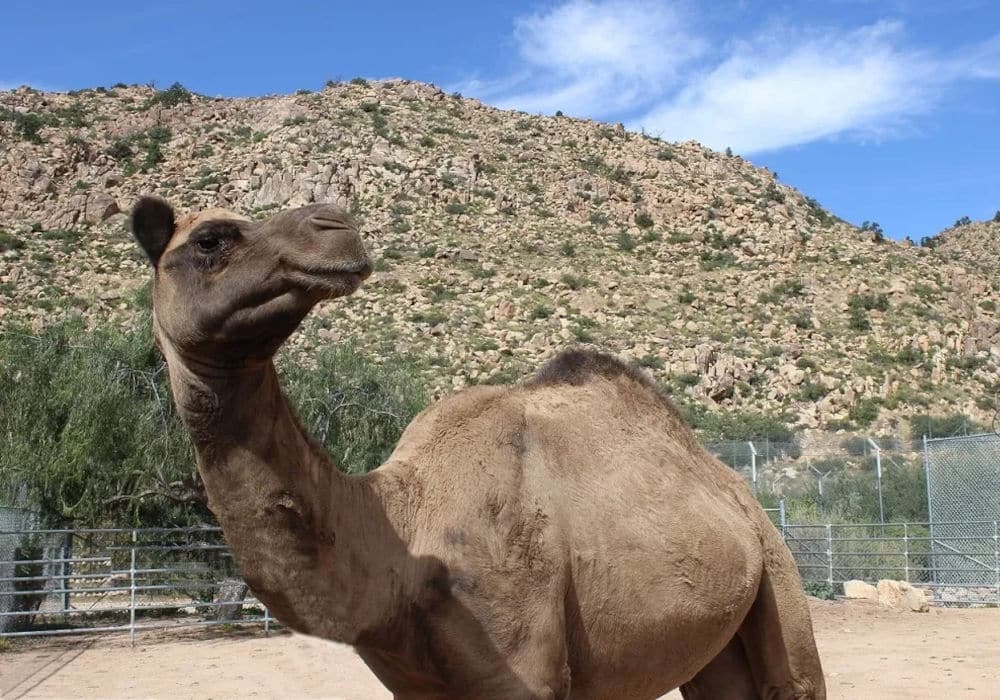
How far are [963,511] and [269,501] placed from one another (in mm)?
19131

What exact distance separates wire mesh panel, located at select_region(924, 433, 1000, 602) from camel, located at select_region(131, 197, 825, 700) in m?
15.5

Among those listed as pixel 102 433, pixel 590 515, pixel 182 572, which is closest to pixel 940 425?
pixel 182 572

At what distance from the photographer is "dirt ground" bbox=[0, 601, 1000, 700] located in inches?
458

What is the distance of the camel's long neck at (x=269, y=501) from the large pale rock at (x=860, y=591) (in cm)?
1817

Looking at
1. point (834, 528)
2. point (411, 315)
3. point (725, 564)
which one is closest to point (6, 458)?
point (725, 564)

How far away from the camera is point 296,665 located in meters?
13.6

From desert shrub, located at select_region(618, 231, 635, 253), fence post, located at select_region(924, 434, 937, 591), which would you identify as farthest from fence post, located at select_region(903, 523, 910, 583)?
desert shrub, located at select_region(618, 231, 635, 253)

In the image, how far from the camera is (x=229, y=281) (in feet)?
10.1

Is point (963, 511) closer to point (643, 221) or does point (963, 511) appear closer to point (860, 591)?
point (860, 591)

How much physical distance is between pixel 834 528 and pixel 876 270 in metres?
28.8

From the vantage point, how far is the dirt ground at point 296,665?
1163 centimetres

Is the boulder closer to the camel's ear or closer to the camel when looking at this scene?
the camel

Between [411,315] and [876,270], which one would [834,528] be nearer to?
[411,315]

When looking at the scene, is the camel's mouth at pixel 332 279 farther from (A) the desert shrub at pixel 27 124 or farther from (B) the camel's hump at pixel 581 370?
(A) the desert shrub at pixel 27 124
